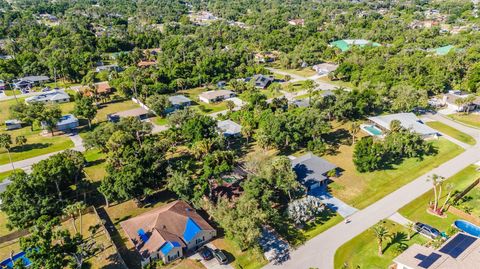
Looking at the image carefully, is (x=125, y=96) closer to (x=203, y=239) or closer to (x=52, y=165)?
(x=52, y=165)

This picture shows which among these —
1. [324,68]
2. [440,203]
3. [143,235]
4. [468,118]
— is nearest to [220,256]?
[143,235]

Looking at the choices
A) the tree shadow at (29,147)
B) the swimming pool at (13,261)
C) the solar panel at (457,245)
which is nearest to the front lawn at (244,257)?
the solar panel at (457,245)

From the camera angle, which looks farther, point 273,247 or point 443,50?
point 443,50

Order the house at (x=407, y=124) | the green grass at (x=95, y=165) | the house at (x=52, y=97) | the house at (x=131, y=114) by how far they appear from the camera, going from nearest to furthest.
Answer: the green grass at (x=95, y=165)
the house at (x=407, y=124)
the house at (x=131, y=114)
the house at (x=52, y=97)

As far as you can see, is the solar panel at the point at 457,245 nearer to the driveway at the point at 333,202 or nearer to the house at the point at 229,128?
the driveway at the point at 333,202

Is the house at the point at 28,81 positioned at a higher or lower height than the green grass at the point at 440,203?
lower

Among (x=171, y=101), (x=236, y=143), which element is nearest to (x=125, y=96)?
(x=171, y=101)

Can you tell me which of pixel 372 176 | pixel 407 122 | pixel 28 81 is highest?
pixel 407 122

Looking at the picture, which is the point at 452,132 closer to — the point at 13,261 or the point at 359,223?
the point at 359,223
